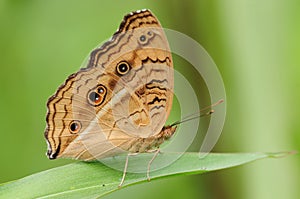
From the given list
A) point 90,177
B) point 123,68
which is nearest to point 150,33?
point 123,68

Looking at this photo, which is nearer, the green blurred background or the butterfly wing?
the butterfly wing

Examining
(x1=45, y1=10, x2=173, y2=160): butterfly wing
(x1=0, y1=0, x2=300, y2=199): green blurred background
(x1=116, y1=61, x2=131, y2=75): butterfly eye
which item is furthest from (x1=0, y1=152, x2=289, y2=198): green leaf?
(x1=0, y1=0, x2=300, y2=199): green blurred background

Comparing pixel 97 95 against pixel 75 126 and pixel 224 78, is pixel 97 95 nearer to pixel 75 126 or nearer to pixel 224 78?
pixel 75 126

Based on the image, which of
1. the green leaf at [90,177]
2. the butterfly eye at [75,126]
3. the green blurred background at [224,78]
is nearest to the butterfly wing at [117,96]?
the butterfly eye at [75,126]

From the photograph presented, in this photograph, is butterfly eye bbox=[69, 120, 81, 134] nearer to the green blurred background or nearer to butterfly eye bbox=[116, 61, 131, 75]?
butterfly eye bbox=[116, 61, 131, 75]

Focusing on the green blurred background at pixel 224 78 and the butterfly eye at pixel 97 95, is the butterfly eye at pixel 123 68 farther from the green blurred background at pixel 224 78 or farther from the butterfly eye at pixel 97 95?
the green blurred background at pixel 224 78

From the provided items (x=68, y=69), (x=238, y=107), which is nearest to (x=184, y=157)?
(x=238, y=107)

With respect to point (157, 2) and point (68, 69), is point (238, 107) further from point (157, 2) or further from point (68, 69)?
point (68, 69)
